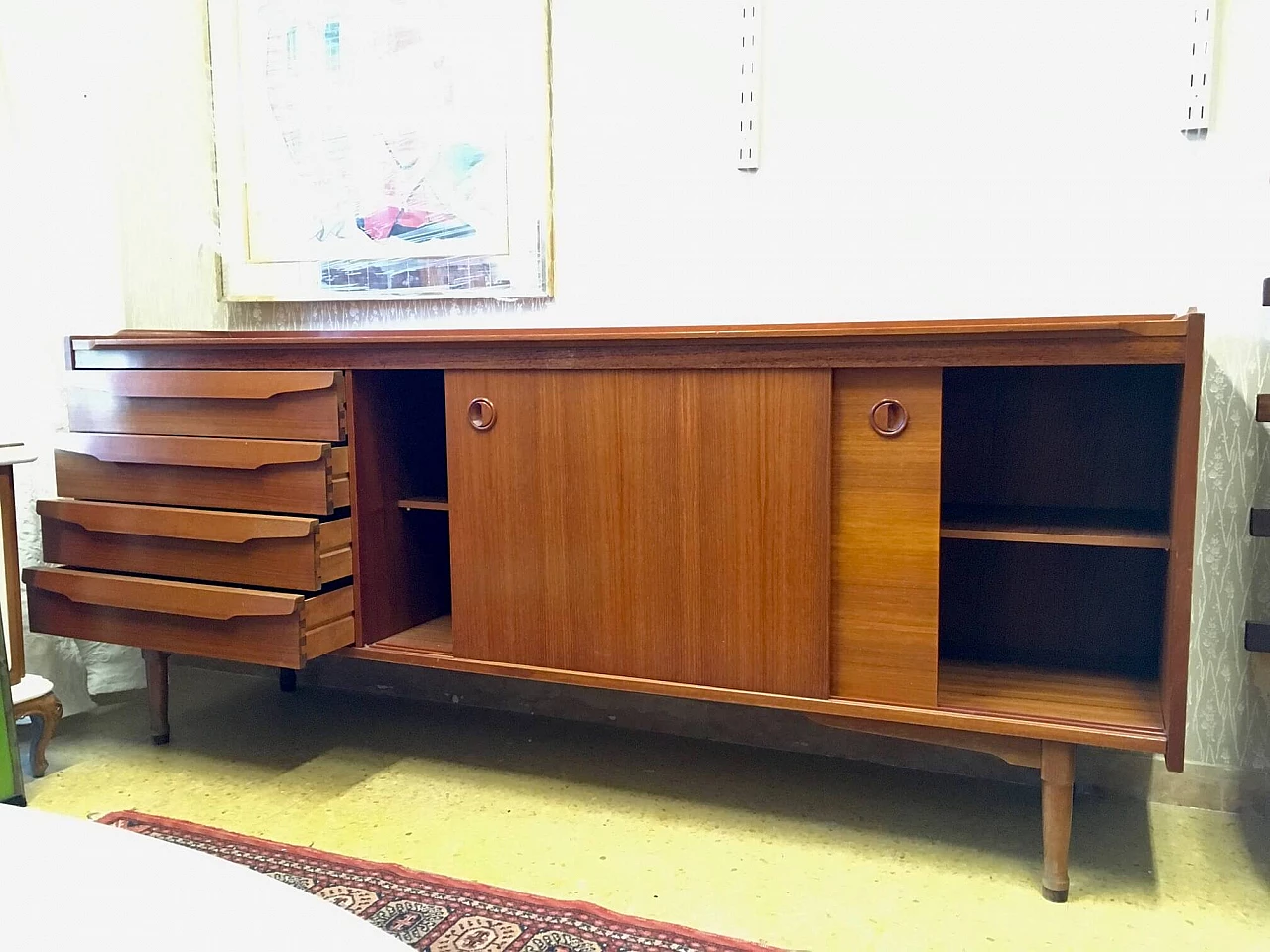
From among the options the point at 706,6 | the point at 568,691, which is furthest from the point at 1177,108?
the point at 568,691

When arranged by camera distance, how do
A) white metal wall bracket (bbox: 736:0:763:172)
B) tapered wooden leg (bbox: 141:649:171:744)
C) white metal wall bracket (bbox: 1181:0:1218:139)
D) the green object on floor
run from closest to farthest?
1. white metal wall bracket (bbox: 1181:0:1218:139)
2. the green object on floor
3. white metal wall bracket (bbox: 736:0:763:172)
4. tapered wooden leg (bbox: 141:649:171:744)

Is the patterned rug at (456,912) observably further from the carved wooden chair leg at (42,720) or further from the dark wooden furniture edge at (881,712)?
the carved wooden chair leg at (42,720)

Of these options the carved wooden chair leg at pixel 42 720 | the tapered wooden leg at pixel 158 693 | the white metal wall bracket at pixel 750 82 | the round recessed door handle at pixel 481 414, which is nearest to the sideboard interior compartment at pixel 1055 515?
the white metal wall bracket at pixel 750 82

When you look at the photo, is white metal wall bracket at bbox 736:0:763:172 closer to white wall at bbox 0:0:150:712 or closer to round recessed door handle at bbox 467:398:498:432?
round recessed door handle at bbox 467:398:498:432

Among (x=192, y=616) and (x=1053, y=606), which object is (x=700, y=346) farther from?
(x=192, y=616)

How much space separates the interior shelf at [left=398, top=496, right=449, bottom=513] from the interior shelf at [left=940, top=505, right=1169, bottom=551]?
744 mm

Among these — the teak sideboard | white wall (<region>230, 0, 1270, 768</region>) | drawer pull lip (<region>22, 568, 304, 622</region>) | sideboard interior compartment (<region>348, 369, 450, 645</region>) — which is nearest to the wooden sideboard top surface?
the teak sideboard

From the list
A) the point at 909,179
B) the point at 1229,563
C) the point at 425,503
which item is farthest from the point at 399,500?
the point at 1229,563

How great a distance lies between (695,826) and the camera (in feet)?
4.71

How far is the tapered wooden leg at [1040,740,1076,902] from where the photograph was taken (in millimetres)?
1209

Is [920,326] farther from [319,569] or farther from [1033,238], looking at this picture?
[319,569]

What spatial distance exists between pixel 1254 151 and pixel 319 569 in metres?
1.43

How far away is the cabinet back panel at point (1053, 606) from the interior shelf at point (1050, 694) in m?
0.06

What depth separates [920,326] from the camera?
119 cm
